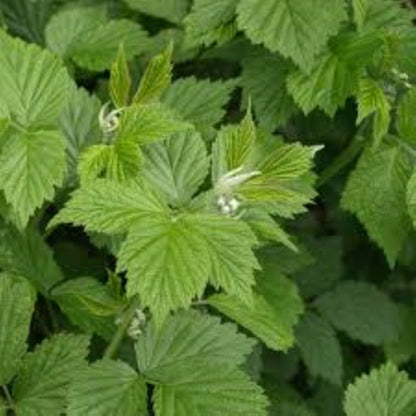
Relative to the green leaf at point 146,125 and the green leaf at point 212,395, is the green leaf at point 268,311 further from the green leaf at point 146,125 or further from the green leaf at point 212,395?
the green leaf at point 146,125

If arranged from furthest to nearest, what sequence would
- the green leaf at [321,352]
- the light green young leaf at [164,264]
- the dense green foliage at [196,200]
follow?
the green leaf at [321,352], the dense green foliage at [196,200], the light green young leaf at [164,264]

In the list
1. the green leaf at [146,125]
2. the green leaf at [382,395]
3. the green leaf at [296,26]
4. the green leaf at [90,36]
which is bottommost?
the green leaf at [382,395]

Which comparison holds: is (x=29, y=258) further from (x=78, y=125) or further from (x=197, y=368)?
(x=197, y=368)

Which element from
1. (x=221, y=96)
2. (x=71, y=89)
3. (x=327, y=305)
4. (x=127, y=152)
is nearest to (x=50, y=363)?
(x=127, y=152)

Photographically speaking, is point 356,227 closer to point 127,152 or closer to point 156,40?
point 156,40

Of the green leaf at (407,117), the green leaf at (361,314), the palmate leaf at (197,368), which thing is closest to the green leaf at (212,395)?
the palmate leaf at (197,368)

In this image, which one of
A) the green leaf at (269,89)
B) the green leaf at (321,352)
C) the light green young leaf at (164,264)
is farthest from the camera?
the green leaf at (321,352)

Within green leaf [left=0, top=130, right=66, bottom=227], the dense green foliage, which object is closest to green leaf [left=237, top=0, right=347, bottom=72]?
the dense green foliage
